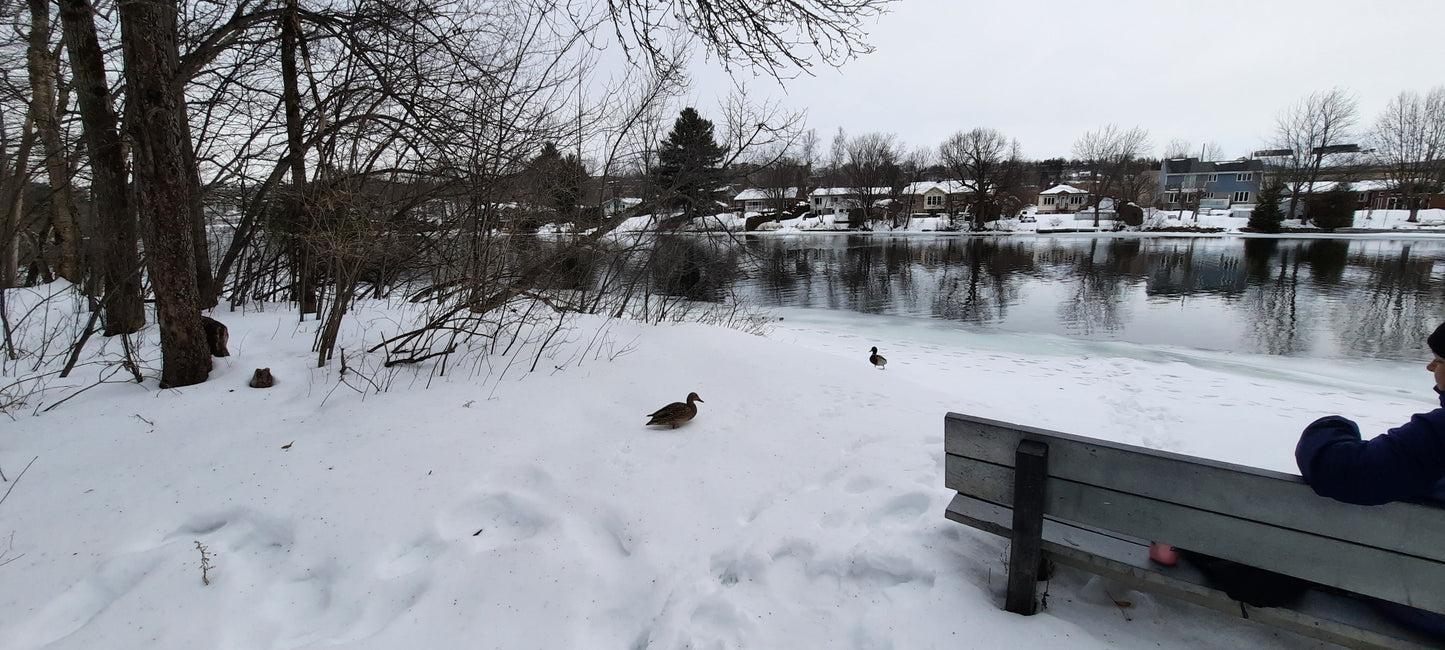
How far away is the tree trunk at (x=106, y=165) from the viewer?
13.8 ft

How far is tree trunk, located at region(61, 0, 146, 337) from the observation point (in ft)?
13.8

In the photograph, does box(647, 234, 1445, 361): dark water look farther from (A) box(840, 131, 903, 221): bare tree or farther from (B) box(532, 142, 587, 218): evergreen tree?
(A) box(840, 131, 903, 221): bare tree

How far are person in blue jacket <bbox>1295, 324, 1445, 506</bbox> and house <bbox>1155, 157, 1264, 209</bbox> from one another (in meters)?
90.4

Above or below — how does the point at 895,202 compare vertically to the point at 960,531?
above

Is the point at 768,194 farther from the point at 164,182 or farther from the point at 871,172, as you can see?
the point at 164,182

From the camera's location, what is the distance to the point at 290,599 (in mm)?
2400

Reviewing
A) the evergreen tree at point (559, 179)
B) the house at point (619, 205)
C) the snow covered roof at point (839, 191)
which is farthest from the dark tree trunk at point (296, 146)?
the snow covered roof at point (839, 191)

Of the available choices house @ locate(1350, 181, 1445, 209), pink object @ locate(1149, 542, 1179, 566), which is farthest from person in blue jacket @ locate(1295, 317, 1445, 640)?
house @ locate(1350, 181, 1445, 209)

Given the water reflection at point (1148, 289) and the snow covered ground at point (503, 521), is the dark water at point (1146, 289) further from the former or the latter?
the snow covered ground at point (503, 521)

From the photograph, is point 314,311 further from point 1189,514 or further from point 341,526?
point 1189,514

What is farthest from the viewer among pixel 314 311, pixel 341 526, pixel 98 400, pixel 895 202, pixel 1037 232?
pixel 895 202

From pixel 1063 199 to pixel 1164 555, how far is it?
87.4 meters

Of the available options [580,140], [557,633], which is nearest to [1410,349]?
[580,140]

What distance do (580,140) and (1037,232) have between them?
2185 inches
